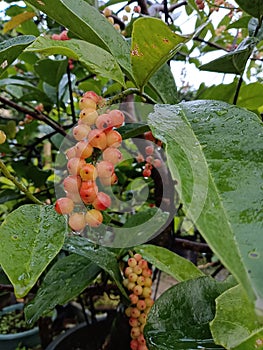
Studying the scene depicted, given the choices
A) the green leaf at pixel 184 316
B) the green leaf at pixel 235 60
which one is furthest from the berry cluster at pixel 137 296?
the green leaf at pixel 235 60

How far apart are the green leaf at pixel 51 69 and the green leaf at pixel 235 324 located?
1.99 feet

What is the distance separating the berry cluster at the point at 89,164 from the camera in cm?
34

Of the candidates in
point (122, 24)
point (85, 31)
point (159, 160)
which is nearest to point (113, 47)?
point (85, 31)

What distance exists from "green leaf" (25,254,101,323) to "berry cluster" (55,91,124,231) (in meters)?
0.21

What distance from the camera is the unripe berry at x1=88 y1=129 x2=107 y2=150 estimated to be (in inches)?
13.8

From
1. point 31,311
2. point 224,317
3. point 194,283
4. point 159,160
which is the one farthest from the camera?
point 159,160

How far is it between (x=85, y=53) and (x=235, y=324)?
251 millimetres

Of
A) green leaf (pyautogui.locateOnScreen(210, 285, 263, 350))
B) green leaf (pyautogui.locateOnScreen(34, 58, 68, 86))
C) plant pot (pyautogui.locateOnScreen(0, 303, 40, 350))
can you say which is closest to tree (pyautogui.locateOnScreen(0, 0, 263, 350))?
green leaf (pyautogui.locateOnScreen(210, 285, 263, 350))

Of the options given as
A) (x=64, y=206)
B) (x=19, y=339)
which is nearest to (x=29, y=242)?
(x=64, y=206)

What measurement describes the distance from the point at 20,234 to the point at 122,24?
671 millimetres

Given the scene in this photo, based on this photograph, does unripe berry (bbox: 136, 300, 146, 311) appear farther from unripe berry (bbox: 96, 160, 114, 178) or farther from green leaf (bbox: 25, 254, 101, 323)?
unripe berry (bbox: 96, 160, 114, 178)

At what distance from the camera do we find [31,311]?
0.54 metres

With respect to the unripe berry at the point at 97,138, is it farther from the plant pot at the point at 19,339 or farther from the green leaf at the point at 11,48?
the plant pot at the point at 19,339

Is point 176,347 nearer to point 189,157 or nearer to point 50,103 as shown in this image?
point 189,157
